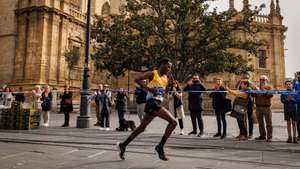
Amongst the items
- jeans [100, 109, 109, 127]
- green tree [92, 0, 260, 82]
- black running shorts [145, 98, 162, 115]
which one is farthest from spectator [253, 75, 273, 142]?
green tree [92, 0, 260, 82]

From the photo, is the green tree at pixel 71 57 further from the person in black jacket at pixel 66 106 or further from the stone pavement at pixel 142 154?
the stone pavement at pixel 142 154

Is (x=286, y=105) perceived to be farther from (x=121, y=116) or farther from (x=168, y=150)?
(x=121, y=116)

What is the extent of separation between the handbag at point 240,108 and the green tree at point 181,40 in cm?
1447

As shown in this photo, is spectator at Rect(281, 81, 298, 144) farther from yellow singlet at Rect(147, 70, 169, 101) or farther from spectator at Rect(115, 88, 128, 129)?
spectator at Rect(115, 88, 128, 129)

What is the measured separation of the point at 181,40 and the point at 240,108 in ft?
53.9

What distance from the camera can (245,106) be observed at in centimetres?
974

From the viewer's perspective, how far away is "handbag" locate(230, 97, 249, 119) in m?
9.70

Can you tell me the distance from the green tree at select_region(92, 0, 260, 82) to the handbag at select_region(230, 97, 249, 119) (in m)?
14.5

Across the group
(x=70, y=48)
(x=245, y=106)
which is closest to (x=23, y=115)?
(x=245, y=106)

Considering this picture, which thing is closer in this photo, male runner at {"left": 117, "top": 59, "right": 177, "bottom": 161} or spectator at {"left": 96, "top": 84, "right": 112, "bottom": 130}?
male runner at {"left": 117, "top": 59, "right": 177, "bottom": 161}

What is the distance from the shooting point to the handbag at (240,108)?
382 inches

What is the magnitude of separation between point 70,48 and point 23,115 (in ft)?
67.9

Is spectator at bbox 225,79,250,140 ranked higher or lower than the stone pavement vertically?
higher

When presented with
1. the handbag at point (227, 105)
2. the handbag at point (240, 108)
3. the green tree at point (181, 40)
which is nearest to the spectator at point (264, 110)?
the handbag at point (240, 108)
